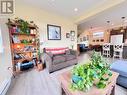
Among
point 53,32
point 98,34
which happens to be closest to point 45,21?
point 53,32

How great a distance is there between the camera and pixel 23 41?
3.06m

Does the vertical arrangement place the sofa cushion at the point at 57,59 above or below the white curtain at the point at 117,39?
below

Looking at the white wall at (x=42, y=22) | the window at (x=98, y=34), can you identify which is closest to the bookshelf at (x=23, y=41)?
the white wall at (x=42, y=22)

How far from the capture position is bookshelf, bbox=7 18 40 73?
2.77 m

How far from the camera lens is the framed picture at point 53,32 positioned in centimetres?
391

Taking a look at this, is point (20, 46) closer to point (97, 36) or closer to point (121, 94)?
point (121, 94)

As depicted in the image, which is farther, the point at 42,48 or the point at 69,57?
the point at 42,48

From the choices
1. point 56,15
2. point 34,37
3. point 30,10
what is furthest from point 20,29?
point 56,15

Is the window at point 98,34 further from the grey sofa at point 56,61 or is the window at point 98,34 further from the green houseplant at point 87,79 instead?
the green houseplant at point 87,79

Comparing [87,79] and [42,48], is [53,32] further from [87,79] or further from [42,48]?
[87,79]

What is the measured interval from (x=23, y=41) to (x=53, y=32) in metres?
1.51

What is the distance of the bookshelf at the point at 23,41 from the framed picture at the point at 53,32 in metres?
0.64

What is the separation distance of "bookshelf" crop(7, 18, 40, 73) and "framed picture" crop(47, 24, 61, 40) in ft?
2.09

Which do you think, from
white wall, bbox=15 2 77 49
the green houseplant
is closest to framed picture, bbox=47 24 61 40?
white wall, bbox=15 2 77 49
